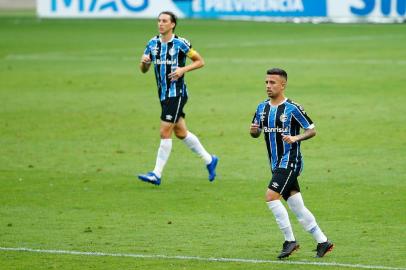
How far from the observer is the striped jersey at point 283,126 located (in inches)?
483

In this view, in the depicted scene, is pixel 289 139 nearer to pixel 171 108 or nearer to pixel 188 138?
pixel 171 108

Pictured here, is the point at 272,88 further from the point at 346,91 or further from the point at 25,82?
the point at 25,82

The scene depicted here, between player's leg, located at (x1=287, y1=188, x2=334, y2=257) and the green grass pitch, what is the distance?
147 millimetres

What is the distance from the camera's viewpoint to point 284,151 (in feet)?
40.5

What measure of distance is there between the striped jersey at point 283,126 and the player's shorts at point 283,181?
0.06 meters

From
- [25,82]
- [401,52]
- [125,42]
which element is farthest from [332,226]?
[125,42]

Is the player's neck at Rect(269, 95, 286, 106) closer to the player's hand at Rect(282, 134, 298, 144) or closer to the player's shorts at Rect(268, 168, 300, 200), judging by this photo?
the player's hand at Rect(282, 134, 298, 144)

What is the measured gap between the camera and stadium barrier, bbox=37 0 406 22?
4644cm

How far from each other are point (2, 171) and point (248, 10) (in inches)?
1275

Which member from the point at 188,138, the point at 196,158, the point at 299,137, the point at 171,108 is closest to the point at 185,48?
the point at 171,108

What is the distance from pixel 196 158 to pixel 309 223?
7.64 meters

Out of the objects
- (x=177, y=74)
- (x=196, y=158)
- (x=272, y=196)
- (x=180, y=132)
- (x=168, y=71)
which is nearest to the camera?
(x=272, y=196)

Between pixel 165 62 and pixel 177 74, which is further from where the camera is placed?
pixel 165 62

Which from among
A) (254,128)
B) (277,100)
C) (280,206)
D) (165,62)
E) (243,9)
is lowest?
(243,9)
